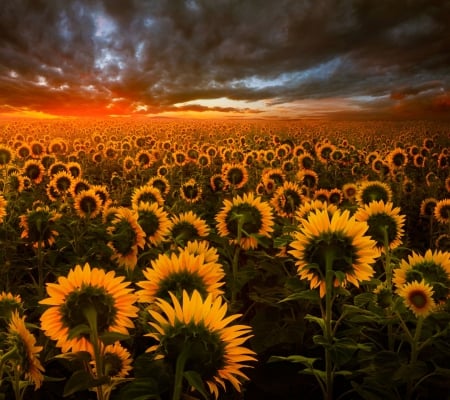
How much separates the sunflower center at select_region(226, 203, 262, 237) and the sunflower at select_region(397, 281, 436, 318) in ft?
3.63

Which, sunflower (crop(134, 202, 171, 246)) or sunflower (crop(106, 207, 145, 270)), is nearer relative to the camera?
sunflower (crop(106, 207, 145, 270))

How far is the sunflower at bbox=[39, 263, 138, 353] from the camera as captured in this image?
4.59ft

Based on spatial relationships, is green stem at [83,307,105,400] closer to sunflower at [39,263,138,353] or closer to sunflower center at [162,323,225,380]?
sunflower at [39,263,138,353]

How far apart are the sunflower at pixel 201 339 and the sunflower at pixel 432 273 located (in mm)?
1372

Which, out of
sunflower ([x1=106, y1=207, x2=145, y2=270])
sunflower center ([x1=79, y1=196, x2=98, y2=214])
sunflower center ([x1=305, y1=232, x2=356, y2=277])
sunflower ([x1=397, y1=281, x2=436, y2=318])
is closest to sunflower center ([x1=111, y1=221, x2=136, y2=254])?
sunflower ([x1=106, y1=207, x2=145, y2=270])

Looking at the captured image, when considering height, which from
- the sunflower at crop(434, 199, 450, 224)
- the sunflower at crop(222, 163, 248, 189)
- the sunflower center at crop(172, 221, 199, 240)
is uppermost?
the sunflower center at crop(172, 221, 199, 240)

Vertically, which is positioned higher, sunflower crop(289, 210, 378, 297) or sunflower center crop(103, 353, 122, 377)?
sunflower crop(289, 210, 378, 297)

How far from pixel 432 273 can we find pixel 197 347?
161 centimetres

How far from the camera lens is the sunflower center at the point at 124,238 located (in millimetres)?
2797

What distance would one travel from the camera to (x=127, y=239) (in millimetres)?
2816

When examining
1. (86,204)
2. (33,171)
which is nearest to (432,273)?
(86,204)

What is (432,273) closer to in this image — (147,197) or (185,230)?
(185,230)

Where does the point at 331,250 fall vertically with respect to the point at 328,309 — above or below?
above

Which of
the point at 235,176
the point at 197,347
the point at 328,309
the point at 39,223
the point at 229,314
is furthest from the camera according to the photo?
the point at 235,176
